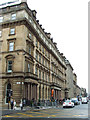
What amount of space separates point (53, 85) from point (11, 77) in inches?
950

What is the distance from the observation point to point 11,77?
32.2 metres

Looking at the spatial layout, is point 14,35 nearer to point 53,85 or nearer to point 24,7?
point 24,7

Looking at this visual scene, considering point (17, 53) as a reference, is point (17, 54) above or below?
below

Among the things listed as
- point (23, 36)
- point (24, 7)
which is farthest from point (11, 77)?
point (24, 7)

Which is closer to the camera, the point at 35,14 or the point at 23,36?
the point at 23,36

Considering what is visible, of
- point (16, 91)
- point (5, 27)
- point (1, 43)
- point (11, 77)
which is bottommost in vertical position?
point (16, 91)

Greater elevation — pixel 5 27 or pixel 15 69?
pixel 5 27

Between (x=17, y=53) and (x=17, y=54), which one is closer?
(x=17, y=53)

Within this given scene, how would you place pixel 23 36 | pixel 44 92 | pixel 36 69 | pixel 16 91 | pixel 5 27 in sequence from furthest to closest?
pixel 44 92 < pixel 36 69 < pixel 5 27 < pixel 23 36 < pixel 16 91

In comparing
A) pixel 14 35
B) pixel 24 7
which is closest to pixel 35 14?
pixel 24 7

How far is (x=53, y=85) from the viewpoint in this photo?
5384 cm

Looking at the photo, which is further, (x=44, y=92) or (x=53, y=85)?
(x=53, y=85)

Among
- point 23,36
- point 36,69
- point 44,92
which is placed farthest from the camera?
point 44,92

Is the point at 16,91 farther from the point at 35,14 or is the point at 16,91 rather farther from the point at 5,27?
the point at 35,14
